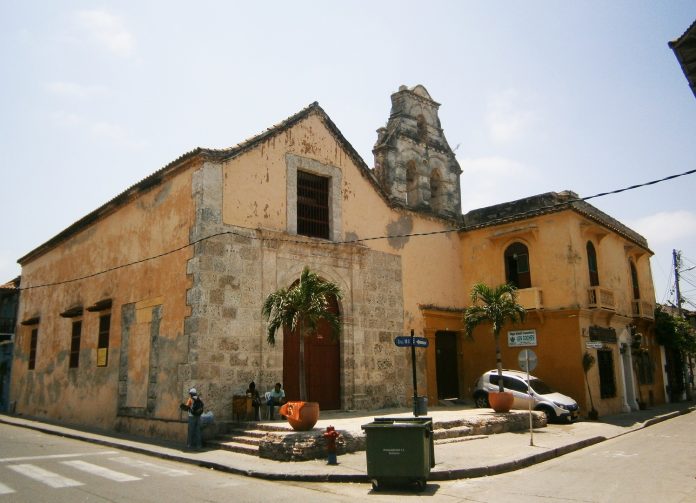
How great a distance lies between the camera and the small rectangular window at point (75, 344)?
1900 cm

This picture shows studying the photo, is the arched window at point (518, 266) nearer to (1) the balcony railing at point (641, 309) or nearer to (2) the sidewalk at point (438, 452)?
(2) the sidewalk at point (438, 452)

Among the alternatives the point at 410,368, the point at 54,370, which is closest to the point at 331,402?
the point at 410,368

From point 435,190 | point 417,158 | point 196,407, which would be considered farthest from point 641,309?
point 196,407

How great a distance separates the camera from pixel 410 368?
1792 cm

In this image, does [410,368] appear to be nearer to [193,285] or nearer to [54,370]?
[193,285]

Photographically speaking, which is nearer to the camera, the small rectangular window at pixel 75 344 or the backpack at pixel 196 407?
the backpack at pixel 196 407

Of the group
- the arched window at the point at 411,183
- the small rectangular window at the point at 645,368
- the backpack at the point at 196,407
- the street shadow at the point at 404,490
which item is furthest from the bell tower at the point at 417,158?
the street shadow at the point at 404,490

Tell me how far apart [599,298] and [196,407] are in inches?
543

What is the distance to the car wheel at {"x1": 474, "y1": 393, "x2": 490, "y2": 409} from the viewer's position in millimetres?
17953

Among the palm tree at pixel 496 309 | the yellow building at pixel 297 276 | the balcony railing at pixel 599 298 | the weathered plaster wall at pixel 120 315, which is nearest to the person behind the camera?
the yellow building at pixel 297 276

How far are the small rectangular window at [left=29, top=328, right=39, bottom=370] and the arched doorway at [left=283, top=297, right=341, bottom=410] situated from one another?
13.3 m

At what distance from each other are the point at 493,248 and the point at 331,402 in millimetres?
9031

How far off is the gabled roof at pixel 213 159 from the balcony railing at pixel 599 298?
774 centimetres

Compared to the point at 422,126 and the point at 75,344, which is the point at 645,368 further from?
the point at 75,344
